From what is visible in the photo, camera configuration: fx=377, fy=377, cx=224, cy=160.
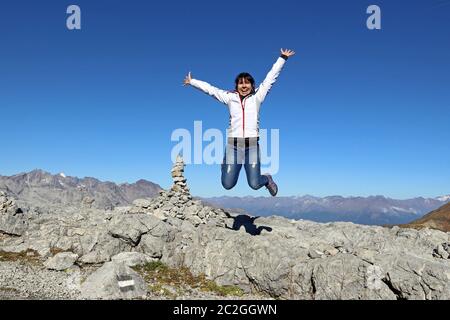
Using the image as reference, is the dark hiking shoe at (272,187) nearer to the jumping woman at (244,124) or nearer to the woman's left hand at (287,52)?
the jumping woman at (244,124)

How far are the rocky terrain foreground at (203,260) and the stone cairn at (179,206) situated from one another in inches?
43.6

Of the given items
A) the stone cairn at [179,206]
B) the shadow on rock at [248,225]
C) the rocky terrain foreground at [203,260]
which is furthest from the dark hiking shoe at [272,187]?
the stone cairn at [179,206]

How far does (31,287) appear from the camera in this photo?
1634cm

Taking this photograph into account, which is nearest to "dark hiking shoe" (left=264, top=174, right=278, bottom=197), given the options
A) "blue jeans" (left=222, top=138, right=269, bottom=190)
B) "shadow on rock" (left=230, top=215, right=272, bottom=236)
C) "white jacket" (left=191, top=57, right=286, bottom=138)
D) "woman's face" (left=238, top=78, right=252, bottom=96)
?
"blue jeans" (left=222, top=138, right=269, bottom=190)

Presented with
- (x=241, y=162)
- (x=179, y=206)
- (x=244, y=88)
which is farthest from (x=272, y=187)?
(x=179, y=206)

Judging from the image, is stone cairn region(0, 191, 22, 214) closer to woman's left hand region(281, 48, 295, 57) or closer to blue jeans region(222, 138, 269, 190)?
blue jeans region(222, 138, 269, 190)

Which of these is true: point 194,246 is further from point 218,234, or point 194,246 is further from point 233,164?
point 233,164

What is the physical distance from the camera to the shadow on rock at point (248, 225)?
29.1m

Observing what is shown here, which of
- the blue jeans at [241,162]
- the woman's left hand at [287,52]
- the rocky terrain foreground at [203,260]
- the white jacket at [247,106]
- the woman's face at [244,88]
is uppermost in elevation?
the woman's left hand at [287,52]

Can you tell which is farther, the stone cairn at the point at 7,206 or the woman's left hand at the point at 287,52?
the stone cairn at the point at 7,206
